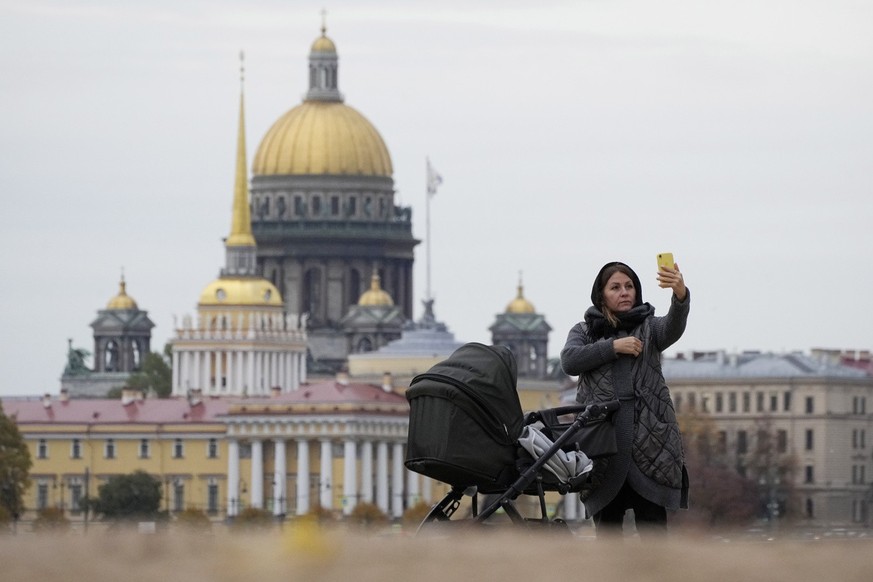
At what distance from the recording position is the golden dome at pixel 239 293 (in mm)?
174250

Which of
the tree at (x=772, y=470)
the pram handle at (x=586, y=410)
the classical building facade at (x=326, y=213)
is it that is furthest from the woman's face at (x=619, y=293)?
the classical building facade at (x=326, y=213)

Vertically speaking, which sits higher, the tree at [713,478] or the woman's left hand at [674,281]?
the woman's left hand at [674,281]

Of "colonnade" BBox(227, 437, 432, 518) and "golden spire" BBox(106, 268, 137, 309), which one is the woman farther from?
"golden spire" BBox(106, 268, 137, 309)

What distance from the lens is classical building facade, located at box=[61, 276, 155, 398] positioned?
18738 centimetres

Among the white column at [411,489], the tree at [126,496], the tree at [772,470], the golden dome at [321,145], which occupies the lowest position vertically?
the white column at [411,489]

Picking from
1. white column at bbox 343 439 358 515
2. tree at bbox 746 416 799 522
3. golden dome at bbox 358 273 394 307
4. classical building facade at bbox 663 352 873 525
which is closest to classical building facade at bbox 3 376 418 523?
white column at bbox 343 439 358 515

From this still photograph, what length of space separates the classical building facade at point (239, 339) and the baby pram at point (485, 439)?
15791 centimetres

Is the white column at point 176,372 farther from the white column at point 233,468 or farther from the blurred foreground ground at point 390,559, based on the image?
the blurred foreground ground at point 390,559

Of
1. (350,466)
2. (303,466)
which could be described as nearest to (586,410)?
(350,466)

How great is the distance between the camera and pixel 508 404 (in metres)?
13.6

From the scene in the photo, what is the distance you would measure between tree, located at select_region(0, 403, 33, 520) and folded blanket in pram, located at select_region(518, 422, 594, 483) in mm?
78974

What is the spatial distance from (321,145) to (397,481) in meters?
48.0

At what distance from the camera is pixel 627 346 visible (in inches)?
546

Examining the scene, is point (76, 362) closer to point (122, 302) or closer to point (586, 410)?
point (122, 302)
